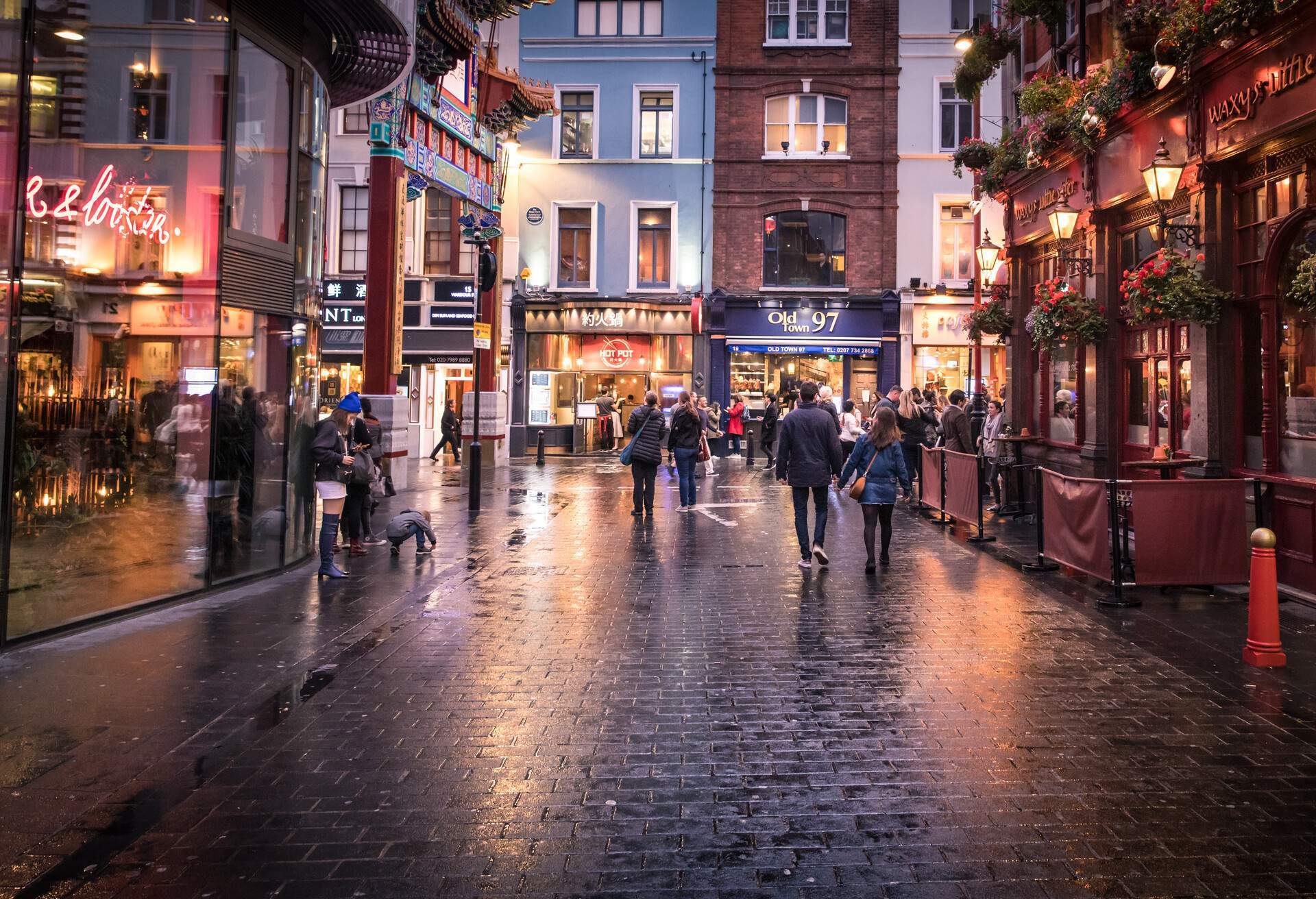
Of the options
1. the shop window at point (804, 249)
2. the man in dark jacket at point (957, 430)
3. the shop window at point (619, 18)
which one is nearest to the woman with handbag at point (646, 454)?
the man in dark jacket at point (957, 430)

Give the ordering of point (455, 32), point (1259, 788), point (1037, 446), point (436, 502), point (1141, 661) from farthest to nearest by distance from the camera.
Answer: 1. point (455, 32)
2. point (436, 502)
3. point (1037, 446)
4. point (1141, 661)
5. point (1259, 788)

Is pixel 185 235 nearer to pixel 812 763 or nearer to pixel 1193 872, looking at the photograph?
pixel 812 763

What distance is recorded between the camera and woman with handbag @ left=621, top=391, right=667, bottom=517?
16.0m

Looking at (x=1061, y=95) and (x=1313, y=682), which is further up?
(x=1061, y=95)

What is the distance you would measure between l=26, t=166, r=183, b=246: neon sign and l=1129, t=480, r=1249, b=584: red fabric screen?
9.03m

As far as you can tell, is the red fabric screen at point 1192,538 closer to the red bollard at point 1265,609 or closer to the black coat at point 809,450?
the red bollard at point 1265,609

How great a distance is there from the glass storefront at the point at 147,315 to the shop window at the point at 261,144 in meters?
0.02

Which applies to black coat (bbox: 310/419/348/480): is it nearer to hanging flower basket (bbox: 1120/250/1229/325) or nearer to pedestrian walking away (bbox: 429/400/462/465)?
hanging flower basket (bbox: 1120/250/1229/325)

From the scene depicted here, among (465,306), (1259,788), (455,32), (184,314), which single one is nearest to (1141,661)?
(1259,788)

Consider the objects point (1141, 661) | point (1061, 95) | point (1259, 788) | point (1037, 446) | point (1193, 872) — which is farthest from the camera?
point (1037, 446)

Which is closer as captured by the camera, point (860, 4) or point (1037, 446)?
point (1037, 446)

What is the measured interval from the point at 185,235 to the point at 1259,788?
919 cm

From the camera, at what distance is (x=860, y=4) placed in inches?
1265

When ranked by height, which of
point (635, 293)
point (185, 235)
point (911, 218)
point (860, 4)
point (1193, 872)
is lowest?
point (1193, 872)
